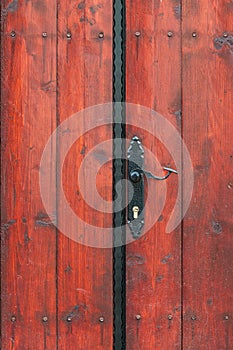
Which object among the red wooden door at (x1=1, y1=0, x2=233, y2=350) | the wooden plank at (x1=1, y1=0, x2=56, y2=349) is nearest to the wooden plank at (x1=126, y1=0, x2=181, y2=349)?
the red wooden door at (x1=1, y1=0, x2=233, y2=350)

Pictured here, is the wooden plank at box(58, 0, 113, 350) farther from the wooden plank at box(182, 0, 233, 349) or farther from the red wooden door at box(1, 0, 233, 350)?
the wooden plank at box(182, 0, 233, 349)

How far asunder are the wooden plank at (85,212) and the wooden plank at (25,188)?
0.12 ft

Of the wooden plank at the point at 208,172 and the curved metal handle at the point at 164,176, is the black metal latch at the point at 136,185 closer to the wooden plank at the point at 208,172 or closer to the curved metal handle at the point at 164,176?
the curved metal handle at the point at 164,176

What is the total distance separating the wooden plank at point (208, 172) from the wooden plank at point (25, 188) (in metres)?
0.46

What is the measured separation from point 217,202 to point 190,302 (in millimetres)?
351

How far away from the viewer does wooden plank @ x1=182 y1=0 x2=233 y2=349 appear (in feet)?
7.32

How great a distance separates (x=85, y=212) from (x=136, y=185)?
0.64ft

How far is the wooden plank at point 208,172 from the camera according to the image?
2230 millimetres

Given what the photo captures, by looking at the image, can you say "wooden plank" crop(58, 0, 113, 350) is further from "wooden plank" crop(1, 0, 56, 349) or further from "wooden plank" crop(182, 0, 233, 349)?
"wooden plank" crop(182, 0, 233, 349)

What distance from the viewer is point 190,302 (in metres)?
2.23

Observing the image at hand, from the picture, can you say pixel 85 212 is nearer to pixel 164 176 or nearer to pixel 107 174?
pixel 107 174

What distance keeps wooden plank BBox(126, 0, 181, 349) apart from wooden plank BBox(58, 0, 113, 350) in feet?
0.26

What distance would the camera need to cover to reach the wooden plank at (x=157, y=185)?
223 cm

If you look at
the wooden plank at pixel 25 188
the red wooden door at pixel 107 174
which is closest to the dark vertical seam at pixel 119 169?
the red wooden door at pixel 107 174
